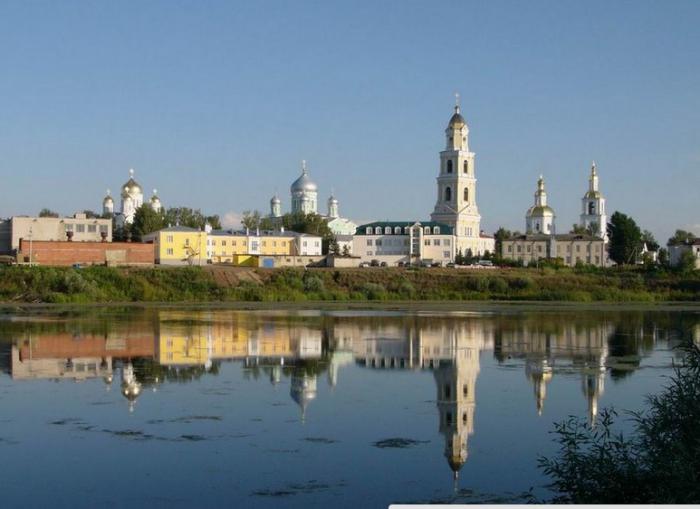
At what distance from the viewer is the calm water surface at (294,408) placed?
44.4 ft

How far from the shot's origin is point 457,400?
2097 centimetres

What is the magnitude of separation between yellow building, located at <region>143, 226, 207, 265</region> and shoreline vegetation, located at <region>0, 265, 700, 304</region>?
31.0 ft

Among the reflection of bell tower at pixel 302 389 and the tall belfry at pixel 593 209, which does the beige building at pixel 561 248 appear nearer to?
the tall belfry at pixel 593 209

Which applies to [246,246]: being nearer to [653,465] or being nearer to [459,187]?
[459,187]

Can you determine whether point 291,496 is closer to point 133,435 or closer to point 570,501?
point 570,501

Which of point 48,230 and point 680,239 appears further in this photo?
point 680,239

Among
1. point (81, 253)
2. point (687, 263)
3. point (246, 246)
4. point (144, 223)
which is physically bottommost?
point (687, 263)

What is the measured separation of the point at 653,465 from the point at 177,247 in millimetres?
69253

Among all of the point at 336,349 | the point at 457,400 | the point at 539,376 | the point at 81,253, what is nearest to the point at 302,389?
the point at 457,400

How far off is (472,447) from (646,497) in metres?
4.74

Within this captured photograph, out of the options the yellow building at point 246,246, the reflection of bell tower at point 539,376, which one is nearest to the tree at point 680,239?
the yellow building at point 246,246

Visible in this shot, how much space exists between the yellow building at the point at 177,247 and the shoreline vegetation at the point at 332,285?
31.0 ft

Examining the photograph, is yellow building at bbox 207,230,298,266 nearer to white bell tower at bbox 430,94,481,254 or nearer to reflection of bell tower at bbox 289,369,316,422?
white bell tower at bbox 430,94,481,254

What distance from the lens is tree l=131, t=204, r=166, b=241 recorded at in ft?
286
